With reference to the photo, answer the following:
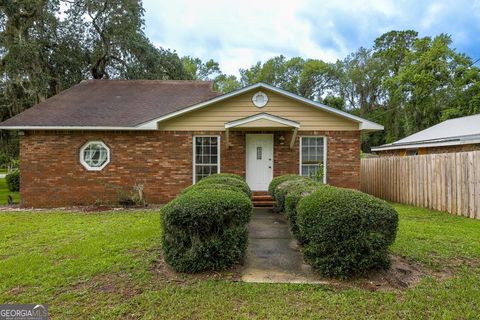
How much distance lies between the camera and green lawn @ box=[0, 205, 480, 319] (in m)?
3.10

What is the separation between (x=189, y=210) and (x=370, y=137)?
39.9m

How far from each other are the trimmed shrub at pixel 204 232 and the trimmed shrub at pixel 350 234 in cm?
104

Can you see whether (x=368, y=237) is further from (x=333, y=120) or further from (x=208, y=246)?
(x=333, y=120)

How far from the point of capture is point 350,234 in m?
3.83

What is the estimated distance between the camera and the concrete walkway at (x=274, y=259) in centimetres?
400

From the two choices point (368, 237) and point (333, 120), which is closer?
point (368, 237)

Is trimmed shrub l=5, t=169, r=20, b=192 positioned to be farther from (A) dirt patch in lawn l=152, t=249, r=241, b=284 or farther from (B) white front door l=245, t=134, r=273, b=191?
(A) dirt patch in lawn l=152, t=249, r=241, b=284

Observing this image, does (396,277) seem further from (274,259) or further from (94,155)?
(94,155)

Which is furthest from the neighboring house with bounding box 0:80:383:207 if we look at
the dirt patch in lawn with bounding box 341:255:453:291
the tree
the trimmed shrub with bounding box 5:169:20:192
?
the tree

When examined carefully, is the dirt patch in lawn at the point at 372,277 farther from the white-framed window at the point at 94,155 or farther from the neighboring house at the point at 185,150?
the white-framed window at the point at 94,155

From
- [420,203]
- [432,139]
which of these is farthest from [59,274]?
[432,139]

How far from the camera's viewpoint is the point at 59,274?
4113 millimetres

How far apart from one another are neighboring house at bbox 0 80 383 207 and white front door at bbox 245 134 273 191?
0.11ft

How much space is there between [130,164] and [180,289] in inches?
292
